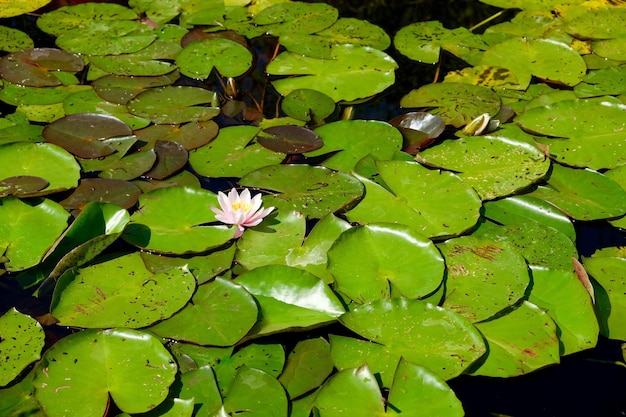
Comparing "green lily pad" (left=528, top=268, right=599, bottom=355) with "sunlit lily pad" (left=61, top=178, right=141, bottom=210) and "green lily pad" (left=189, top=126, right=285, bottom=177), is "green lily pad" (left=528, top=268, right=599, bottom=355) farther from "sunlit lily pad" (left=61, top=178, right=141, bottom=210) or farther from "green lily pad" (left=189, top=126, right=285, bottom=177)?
"sunlit lily pad" (left=61, top=178, right=141, bottom=210)

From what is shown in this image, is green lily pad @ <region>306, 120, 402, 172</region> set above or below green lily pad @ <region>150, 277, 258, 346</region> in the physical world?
above

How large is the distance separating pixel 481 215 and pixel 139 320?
130cm

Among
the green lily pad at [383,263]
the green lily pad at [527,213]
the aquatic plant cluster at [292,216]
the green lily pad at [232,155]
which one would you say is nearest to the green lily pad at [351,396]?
the aquatic plant cluster at [292,216]

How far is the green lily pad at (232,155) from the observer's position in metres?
2.62

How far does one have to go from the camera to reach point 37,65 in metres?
3.20

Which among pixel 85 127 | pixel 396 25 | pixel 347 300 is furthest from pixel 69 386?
pixel 396 25

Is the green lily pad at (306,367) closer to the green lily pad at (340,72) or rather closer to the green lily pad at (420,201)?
the green lily pad at (420,201)

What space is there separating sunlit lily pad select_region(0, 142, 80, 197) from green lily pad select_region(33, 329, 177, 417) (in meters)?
0.82

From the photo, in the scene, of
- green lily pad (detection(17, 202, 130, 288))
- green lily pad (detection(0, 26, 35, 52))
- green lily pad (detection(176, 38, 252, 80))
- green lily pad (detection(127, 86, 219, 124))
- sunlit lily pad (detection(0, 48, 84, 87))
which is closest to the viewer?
green lily pad (detection(17, 202, 130, 288))

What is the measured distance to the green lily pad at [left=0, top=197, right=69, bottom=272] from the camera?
2.18 meters

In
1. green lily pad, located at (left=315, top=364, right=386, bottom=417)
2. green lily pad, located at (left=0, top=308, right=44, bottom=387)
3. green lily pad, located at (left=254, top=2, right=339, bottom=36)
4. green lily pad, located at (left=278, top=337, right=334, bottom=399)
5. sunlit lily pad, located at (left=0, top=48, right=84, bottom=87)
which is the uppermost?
green lily pad, located at (left=254, top=2, right=339, bottom=36)

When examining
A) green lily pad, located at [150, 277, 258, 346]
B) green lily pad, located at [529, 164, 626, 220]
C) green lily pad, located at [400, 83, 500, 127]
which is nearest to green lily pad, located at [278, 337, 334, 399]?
green lily pad, located at [150, 277, 258, 346]

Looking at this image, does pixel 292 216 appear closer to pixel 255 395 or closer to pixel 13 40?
pixel 255 395

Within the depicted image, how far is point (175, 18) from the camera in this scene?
374cm
